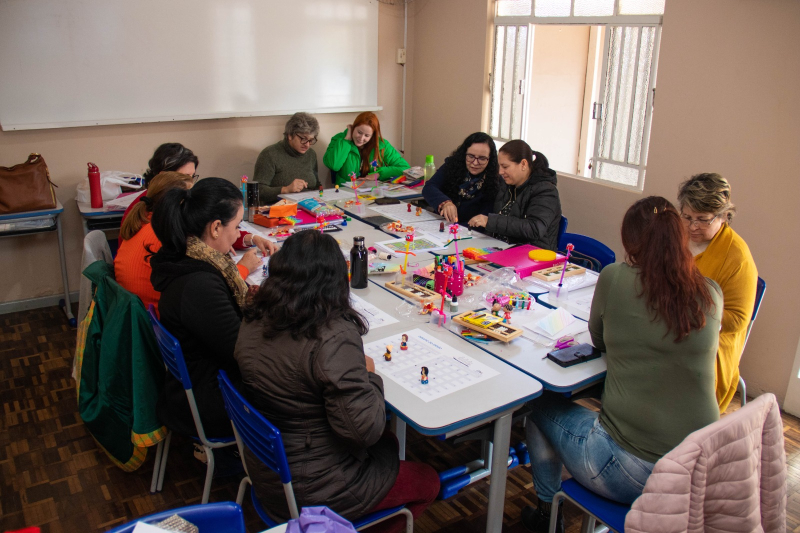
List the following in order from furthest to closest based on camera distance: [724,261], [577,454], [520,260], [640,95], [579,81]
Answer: [579,81] < [640,95] < [520,260] < [724,261] < [577,454]

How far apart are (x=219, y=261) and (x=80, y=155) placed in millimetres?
2651

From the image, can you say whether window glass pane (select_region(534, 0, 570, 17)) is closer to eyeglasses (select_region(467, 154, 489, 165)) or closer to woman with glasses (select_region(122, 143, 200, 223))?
eyeglasses (select_region(467, 154, 489, 165))

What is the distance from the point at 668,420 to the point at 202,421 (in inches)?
A: 57.8

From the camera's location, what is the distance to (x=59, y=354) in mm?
3652

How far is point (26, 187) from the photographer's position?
12.3 ft

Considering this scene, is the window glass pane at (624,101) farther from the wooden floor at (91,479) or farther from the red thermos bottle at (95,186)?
the red thermos bottle at (95,186)

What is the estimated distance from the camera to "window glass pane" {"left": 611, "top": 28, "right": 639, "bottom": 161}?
3.95 m

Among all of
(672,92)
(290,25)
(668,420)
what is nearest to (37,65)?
(290,25)

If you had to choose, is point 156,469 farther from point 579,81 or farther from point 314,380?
point 579,81

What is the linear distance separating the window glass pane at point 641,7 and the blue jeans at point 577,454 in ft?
8.59

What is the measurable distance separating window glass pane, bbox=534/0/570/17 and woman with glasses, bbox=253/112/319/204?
1.75 m

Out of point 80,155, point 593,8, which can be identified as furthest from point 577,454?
point 80,155

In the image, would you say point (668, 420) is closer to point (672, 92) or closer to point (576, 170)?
point (672, 92)

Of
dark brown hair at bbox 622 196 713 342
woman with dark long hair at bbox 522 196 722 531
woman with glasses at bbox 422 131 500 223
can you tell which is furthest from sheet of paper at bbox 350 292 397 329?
woman with glasses at bbox 422 131 500 223
